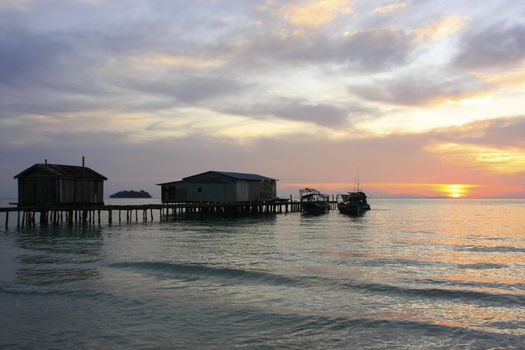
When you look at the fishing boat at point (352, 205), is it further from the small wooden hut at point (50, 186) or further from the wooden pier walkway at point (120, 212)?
the small wooden hut at point (50, 186)

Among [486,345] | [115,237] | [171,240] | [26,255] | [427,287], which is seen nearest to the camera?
[486,345]

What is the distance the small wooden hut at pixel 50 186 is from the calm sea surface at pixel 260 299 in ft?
58.9

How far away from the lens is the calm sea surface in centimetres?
1013

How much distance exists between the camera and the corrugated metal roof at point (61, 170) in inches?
1676

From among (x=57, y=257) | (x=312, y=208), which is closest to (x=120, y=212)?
(x=312, y=208)

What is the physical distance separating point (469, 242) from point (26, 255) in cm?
2700

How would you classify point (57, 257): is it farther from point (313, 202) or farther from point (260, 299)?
point (313, 202)

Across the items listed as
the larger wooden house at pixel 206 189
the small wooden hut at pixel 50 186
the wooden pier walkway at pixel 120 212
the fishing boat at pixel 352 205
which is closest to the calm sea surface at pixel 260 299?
the small wooden hut at pixel 50 186

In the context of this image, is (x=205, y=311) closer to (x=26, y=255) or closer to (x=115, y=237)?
(x=26, y=255)

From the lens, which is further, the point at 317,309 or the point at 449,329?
the point at 317,309

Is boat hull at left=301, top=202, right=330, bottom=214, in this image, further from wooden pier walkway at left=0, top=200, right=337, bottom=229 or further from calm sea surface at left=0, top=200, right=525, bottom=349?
calm sea surface at left=0, top=200, right=525, bottom=349

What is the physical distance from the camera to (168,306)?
12.8 m

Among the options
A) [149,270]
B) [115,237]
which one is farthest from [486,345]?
[115,237]

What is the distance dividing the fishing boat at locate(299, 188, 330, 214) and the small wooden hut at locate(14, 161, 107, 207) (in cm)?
3883
